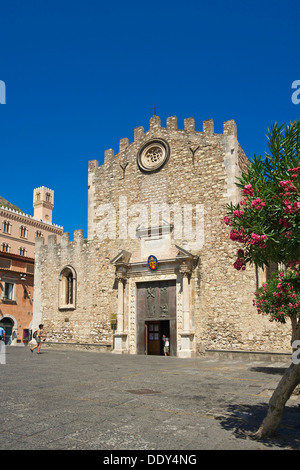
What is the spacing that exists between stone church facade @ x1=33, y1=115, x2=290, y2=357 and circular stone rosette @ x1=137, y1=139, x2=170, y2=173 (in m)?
0.06

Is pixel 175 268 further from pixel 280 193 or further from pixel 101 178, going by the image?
pixel 280 193

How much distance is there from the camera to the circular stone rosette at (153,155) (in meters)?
20.3

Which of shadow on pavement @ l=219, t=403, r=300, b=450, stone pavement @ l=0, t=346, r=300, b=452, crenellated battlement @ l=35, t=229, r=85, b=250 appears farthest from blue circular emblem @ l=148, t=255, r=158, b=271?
shadow on pavement @ l=219, t=403, r=300, b=450

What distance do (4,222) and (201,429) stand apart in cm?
5686

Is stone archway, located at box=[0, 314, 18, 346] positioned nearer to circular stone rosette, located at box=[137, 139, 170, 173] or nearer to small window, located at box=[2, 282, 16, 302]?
small window, located at box=[2, 282, 16, 302]

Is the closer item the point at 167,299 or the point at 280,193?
the point at 280,193

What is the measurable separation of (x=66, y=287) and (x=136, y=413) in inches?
697

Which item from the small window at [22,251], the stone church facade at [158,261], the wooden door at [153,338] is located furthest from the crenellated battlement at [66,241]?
the small window at [22,251]

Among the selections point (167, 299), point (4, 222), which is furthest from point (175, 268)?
point (4, 222)

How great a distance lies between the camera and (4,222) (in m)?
57.6

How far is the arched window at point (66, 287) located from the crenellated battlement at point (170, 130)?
6.10m

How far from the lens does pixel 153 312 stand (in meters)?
19.4

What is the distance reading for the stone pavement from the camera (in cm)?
460

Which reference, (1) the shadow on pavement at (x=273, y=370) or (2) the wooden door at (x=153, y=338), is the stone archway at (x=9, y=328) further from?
(1) the shadow on pavement at (x=273, y=370)
